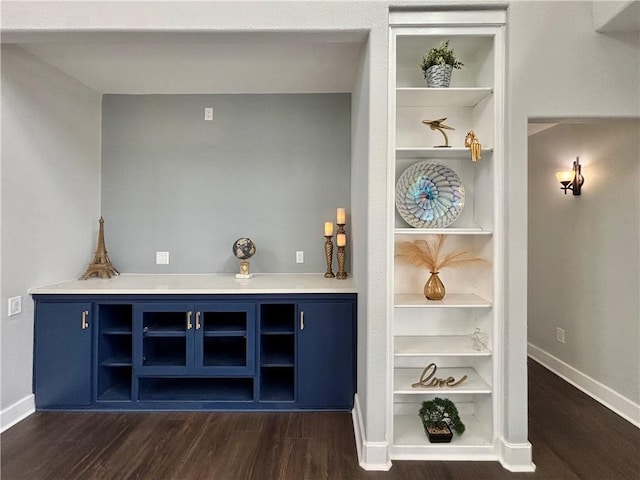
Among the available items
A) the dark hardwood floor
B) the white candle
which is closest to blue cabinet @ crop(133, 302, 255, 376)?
the dark hardwood floor

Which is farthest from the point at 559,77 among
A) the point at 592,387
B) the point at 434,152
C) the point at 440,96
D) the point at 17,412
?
the point at 17,412

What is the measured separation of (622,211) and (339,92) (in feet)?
7.79

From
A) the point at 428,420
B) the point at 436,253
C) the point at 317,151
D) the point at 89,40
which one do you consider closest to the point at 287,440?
the point at 428,420

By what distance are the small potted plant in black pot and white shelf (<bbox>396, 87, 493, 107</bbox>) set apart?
1858 millimetres

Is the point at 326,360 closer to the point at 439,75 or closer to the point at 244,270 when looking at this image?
the point at 244,270

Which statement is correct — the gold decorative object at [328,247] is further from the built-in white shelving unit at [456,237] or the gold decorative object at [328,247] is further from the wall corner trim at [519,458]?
the wall corner trim at [519,458]

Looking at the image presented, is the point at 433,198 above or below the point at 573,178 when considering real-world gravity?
below

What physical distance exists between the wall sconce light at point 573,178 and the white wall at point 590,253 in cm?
4

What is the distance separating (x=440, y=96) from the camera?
2100mm

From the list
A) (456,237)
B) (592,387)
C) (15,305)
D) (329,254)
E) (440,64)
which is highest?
(440,64)

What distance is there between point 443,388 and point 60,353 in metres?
2.64

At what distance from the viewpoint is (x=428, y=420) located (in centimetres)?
210

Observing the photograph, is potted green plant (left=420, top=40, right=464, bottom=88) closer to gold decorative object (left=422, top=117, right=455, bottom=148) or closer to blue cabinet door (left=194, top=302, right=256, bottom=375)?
gold decorative object (left=422, top=117, right=455, bottom=148)

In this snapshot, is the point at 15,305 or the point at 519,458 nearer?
the point at 519,458
